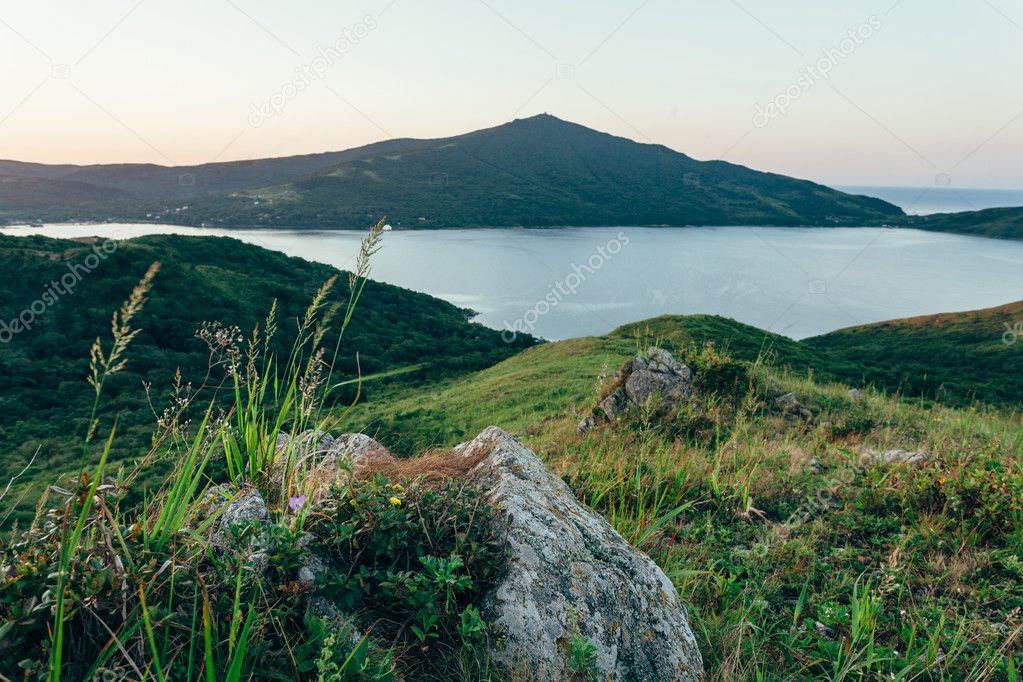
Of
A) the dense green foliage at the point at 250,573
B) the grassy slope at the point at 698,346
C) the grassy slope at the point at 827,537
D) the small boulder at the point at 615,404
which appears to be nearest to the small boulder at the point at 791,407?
the grassy slope at the point at 827,537

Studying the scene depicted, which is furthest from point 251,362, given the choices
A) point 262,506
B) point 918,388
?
point 918,388

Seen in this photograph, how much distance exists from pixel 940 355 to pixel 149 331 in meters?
74.3

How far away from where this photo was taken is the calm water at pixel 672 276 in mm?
94688

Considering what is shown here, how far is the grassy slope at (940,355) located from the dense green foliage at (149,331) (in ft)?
93.3

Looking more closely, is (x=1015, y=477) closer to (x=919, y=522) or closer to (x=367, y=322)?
(x=919, y=522)

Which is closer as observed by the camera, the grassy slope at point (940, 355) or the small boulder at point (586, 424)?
the small boulder at point (586, 424)

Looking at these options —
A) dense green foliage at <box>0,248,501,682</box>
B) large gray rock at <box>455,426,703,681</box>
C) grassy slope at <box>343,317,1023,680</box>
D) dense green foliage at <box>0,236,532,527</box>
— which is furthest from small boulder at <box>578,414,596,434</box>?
dense green foliage at <box>0,236,532,527</box>

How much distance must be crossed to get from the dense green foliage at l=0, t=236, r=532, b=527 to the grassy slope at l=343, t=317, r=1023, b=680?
43.8 ft

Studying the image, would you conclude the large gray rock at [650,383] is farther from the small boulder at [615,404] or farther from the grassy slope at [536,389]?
the grassy slope at [536,389]

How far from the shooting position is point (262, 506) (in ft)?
8.85

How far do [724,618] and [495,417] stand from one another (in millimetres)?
14679

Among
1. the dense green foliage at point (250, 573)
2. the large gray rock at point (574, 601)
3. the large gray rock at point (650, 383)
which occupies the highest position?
the dense green foliage at point (250, 573)

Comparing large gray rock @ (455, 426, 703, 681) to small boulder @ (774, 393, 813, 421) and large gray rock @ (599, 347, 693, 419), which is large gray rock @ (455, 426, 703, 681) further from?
small boulder @ (774, 393, 813, 421)

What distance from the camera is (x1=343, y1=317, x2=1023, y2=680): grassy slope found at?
127 inches
